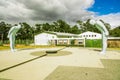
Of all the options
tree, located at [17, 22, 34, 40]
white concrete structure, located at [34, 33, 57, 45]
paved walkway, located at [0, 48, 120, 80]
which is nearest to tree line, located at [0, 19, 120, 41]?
tree, located at [17, 22, 34, 40]

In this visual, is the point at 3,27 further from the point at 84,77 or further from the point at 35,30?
the point at 84,77

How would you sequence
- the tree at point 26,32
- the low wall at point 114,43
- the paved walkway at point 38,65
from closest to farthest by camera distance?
the paved walkway at point 38,65 → the low wall at point 114,43 → the tree at point 26,32

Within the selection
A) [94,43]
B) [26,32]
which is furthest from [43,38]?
[26,32]

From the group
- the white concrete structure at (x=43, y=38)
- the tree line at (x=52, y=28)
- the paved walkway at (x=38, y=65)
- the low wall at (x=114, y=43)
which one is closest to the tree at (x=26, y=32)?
the tree line at (x=52, y=28)

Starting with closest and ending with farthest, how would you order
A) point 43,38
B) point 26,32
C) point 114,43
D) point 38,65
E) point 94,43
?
point 38,65 → point 114,43 → point 94,43 → point 43,38 → point 26,32

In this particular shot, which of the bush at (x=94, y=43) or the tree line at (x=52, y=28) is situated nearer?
the bush at (x=94, y=43)

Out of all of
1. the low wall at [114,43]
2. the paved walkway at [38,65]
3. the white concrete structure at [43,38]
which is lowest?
the paved walkway at [38,65]

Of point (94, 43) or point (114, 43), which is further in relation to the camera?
point (94, 43)

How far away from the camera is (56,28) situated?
65.6 m

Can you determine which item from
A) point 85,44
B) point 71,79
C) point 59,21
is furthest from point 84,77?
point 59,21

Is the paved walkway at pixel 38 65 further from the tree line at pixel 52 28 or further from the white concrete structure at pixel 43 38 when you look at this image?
the tree line at pixel 52 28

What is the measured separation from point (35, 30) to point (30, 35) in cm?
532

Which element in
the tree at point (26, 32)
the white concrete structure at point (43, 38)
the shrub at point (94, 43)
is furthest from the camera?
the tree at point (26, 32)

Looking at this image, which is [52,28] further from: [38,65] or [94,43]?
[38,65]
